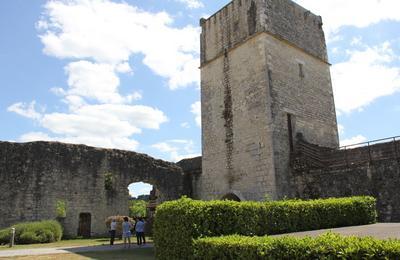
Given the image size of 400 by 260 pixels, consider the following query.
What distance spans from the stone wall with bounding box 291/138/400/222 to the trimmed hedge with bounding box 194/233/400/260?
27.9 ft

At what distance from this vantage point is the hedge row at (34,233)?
1559 cm

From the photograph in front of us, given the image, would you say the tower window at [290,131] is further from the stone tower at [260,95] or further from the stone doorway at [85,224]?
the stone doorway at [85,224]

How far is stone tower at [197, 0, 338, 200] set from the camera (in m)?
15.2

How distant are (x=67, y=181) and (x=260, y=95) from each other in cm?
A: 1180

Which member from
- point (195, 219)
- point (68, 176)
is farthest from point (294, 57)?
point (68, 176)

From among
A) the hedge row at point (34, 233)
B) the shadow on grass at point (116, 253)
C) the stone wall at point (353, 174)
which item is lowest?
the shadow on grass at point (116, 253)

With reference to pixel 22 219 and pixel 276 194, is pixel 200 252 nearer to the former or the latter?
pixel 276 194

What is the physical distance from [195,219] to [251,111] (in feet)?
30.9

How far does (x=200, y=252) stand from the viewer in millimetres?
6656

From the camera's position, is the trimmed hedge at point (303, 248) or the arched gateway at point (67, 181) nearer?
the trimmed hedge at point (303, 248)

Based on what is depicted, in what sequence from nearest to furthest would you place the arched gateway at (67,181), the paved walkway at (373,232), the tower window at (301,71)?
the paved walkway at (373,232), the tower window at (301,71), the arched gateway at (67,181)

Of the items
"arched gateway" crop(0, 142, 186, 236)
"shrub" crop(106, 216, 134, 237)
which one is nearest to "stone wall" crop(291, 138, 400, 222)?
"shrub" crop(106, 216, 134, 237)

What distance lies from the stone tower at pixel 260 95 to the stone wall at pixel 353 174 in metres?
0.70

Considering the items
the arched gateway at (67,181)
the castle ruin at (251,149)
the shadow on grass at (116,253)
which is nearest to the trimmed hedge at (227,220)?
the shadow on grass at (116,253)
